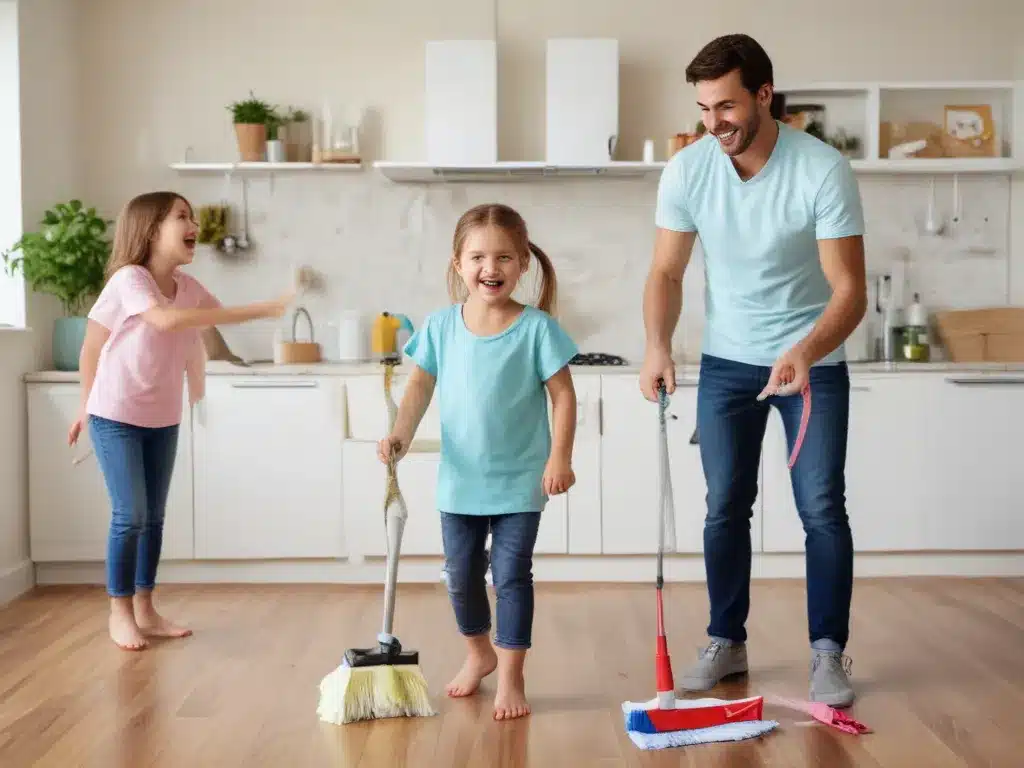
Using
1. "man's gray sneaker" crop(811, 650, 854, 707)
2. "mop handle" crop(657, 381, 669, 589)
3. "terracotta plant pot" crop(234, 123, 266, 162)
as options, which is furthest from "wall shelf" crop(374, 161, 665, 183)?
"man's gray sneaker" crop(811, 650, 854, 707)

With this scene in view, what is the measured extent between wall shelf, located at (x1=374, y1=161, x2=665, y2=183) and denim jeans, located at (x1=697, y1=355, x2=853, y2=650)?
6.09 ft

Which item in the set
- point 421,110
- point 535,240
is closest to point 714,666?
point 535,240

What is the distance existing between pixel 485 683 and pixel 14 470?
2.08 meters

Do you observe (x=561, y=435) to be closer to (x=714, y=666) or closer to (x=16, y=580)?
(x=714, y=666)

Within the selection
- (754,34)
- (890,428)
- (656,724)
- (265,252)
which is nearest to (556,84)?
(754,34)

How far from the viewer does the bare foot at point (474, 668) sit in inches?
108

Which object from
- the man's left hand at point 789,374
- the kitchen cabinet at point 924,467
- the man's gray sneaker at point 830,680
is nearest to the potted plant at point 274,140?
the kitchen cabinet at point 924,467

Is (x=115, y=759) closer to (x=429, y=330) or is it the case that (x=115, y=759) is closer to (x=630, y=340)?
(x=429, y=330)

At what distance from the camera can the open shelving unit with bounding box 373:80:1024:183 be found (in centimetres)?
454

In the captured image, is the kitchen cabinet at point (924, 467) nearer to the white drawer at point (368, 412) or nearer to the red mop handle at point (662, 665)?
the white drawer at point (368, 412)

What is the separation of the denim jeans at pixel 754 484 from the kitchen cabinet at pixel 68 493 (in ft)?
6.85

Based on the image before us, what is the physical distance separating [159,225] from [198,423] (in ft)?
3.67

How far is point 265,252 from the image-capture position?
4.79 metres

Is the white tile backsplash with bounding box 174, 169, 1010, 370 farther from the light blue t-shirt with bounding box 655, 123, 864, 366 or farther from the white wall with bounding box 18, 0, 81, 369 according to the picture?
the light blue t-shirt with bounding box 655, 123, 864, 366
